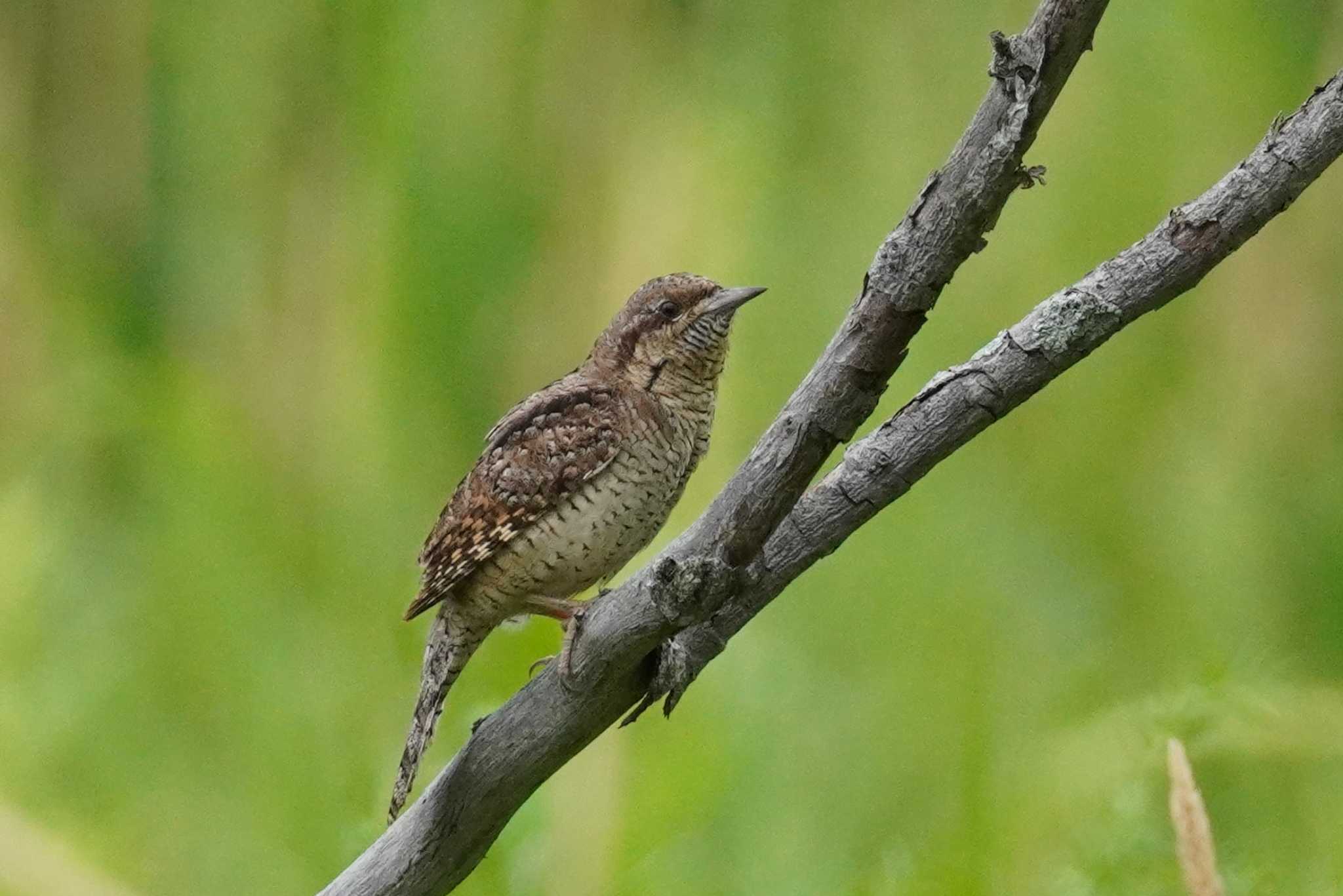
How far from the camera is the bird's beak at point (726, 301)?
1641mm

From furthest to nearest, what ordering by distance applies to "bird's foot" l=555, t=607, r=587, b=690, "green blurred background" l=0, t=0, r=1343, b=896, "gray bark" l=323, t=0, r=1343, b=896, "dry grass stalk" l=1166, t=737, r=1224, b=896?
"green blurred background" l=0, t=0, r=1343, b=896
"bird's foot" l=555, t=607, r=587, b=690
"gray bark" l=323, t=0, r=1343, b=896
"dry grass stalk" l=1166, t=737, r=1224, b=896

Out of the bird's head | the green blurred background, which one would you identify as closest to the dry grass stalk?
the bird's head

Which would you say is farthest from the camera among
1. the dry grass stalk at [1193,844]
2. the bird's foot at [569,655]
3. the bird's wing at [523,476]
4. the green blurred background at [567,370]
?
the green blurred background at [567,370]

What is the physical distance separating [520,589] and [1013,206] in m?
1.10

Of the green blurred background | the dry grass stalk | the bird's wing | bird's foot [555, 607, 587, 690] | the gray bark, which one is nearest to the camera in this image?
the dry grass stalk

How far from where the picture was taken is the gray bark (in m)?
0.91

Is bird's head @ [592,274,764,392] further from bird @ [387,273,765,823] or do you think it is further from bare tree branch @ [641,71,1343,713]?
bare tree branch @ [641,71,1343,713]

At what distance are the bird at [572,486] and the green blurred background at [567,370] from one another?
45 centimetres

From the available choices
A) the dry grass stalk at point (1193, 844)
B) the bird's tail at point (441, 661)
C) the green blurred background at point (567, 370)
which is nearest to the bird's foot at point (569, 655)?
the bird's tail at point (441, 661)

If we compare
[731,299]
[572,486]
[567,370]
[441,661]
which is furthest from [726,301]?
[567,370]

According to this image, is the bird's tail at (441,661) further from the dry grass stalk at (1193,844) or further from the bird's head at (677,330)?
the dry grass stalk at (1193,844)

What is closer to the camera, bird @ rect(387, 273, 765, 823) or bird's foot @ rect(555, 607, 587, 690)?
bird's foot @ rect(555, 607, 587, 690)

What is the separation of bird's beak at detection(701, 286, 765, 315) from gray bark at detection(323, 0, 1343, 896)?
1.68 feet

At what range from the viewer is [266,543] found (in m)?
2.46
